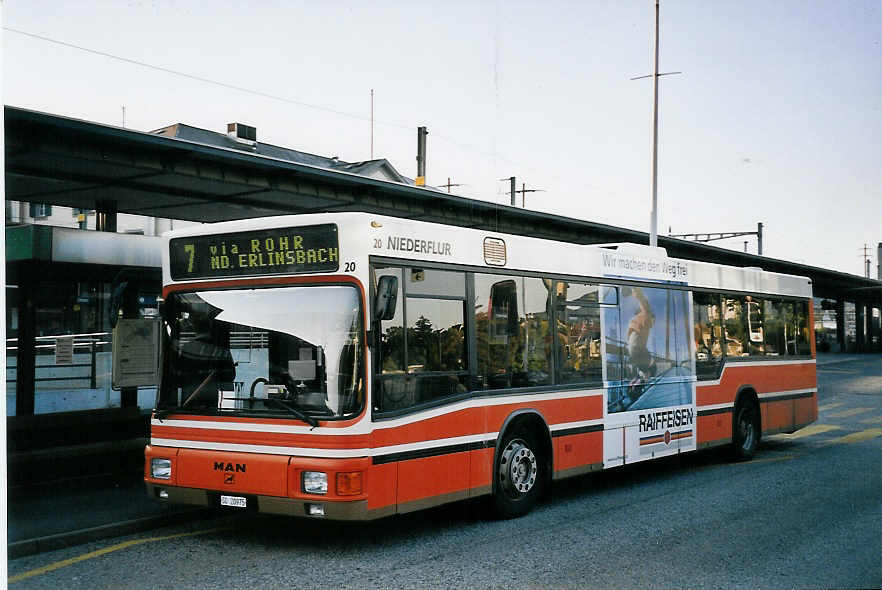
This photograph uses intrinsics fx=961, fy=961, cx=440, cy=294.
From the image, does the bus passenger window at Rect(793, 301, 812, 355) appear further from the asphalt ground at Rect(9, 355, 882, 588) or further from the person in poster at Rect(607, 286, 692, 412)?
the asphalt ground at Rect(9, 355, 882, 588)

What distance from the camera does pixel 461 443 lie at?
8.49 meters

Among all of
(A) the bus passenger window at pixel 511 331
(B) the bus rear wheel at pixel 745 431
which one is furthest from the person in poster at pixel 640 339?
(B) the bus rear wheel at pixel 745 431

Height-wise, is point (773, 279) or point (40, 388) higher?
point (773, 279)

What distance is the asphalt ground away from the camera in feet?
22.4

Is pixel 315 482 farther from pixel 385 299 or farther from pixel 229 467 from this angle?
pixel 385 299

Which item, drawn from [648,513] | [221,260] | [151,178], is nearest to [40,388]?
[151,178]

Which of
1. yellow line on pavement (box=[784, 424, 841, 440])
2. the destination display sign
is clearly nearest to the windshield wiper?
the destination display sign

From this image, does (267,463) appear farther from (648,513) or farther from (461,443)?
(648,513)

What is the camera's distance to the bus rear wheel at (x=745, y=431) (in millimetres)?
13656

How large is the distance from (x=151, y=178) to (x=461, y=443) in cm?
806

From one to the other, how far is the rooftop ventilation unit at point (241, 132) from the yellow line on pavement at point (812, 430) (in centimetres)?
3704

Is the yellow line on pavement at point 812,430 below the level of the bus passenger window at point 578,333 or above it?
below

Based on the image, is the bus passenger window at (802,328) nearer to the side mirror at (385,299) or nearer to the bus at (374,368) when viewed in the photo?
the bus at (374,368)

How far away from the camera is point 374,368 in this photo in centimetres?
754
